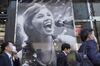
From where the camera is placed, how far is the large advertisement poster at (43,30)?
23.7ft

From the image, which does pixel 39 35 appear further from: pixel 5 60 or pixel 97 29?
pixel 5 60

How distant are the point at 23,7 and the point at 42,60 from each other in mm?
1788

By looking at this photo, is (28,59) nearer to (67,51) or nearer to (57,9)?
(67,51)

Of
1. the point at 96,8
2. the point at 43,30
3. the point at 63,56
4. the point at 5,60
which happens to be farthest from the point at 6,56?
the point at 96,8

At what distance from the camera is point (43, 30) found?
25.0 ft

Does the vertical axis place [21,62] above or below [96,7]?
below

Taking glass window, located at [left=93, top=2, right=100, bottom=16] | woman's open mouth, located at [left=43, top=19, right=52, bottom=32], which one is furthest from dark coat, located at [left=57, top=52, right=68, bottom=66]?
glass window, located at [left=93, top=2, right=100, bottom=16]

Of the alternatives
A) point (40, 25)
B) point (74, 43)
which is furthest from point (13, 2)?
point (74, 43)

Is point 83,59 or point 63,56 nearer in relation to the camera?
point 83,59

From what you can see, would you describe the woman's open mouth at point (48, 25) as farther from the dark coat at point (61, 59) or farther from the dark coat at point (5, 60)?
the dark coat at point (5, 60)

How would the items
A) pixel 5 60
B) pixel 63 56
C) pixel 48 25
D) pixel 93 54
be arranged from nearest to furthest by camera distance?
pixel 5 60 → pixel 93 54 → pixel 63 56 → pixel 48 25

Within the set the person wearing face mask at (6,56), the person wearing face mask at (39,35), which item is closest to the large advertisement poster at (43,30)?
the person wearing face mask at (39,35)

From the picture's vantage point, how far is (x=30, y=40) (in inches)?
293

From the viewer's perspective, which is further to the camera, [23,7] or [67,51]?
[23,7]
